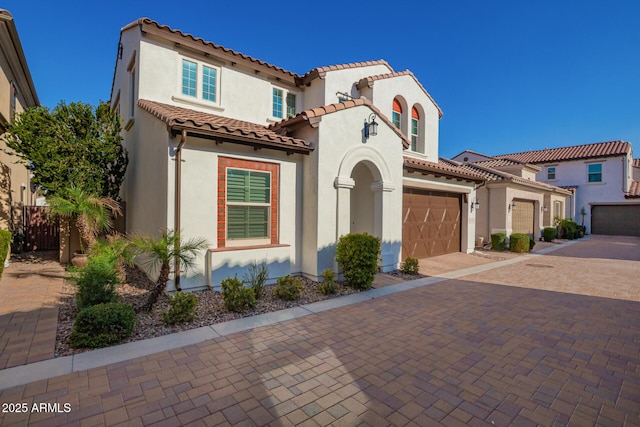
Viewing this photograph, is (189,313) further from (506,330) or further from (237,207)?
(506,330)

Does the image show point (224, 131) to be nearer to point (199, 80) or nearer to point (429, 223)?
point (199, 80)

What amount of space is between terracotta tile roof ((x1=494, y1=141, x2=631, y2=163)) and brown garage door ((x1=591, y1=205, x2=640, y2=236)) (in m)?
5.10

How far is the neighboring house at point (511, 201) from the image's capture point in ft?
57.1

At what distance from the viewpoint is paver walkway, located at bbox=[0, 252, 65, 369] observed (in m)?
4.30

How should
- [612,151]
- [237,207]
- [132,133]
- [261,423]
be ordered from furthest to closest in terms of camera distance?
[612,151], [132,133], [237,207], [261,423]

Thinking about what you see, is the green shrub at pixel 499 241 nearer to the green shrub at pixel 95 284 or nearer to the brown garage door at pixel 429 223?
the brown garage door at pixel 429 223

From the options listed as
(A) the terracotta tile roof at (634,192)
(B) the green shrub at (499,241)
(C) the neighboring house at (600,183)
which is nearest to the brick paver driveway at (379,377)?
(B) the green shrub at (499,241)

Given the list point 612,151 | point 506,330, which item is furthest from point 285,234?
point 612,151

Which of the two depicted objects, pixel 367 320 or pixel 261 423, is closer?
pixel 261 423

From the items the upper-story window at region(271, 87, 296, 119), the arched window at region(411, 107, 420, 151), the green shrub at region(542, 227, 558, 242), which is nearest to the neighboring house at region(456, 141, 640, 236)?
the green shrub at region(542, 227, 558, 242)

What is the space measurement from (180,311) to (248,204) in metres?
3.36

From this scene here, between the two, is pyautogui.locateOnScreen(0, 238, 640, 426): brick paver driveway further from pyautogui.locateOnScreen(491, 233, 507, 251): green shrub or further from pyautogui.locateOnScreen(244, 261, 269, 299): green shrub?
pyautogui.locateOnScreen(491, 233, 507, 251): green shrub

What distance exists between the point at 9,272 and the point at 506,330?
13.0 metres

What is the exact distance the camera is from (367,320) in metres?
5.89
